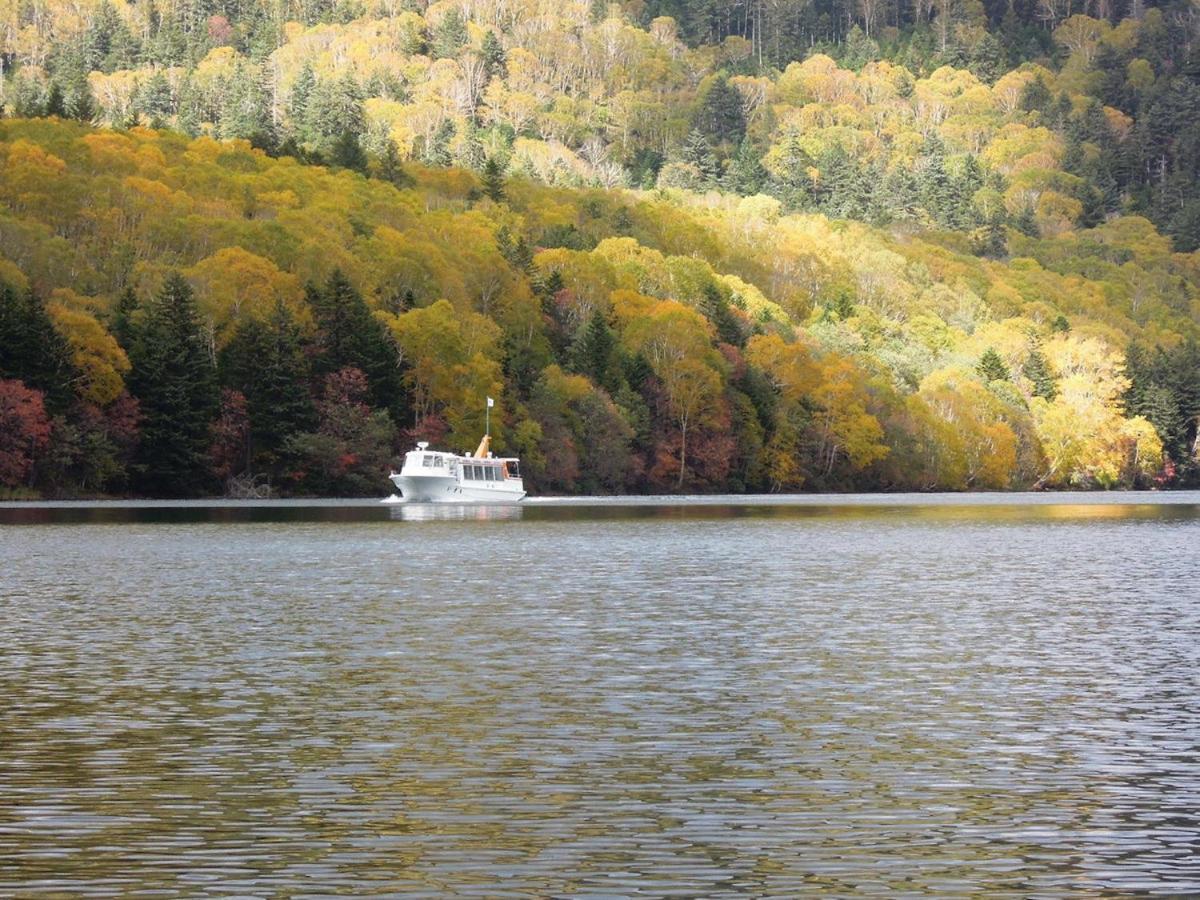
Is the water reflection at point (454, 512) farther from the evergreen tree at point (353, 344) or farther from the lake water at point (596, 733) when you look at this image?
the lake water at point (596, 733)

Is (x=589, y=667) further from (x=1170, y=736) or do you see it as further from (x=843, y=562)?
(x=843, y=562)

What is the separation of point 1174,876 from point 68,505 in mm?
123440

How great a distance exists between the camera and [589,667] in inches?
1529

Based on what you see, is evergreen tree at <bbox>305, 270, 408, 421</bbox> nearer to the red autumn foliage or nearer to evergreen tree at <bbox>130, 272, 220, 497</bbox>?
evergreen tree at <bbox>130, 272, 220, 497</bbox>

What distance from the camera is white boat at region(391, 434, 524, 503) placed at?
15400cm

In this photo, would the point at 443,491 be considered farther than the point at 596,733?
Yes

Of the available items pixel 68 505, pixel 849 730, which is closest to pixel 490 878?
pixel 849 730

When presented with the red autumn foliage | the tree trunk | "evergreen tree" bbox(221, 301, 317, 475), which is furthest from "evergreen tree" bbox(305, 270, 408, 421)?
the tree trunk

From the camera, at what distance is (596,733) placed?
29.7m

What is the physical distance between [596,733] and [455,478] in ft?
419

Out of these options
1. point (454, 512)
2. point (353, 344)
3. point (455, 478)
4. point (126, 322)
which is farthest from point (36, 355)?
point (455, 478)

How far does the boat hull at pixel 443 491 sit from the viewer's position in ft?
506

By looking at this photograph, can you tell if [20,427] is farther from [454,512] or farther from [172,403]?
[454,512]

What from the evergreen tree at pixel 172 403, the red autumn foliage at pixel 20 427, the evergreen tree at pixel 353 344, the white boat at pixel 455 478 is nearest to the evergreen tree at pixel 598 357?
the white boat at pixel 455 478
